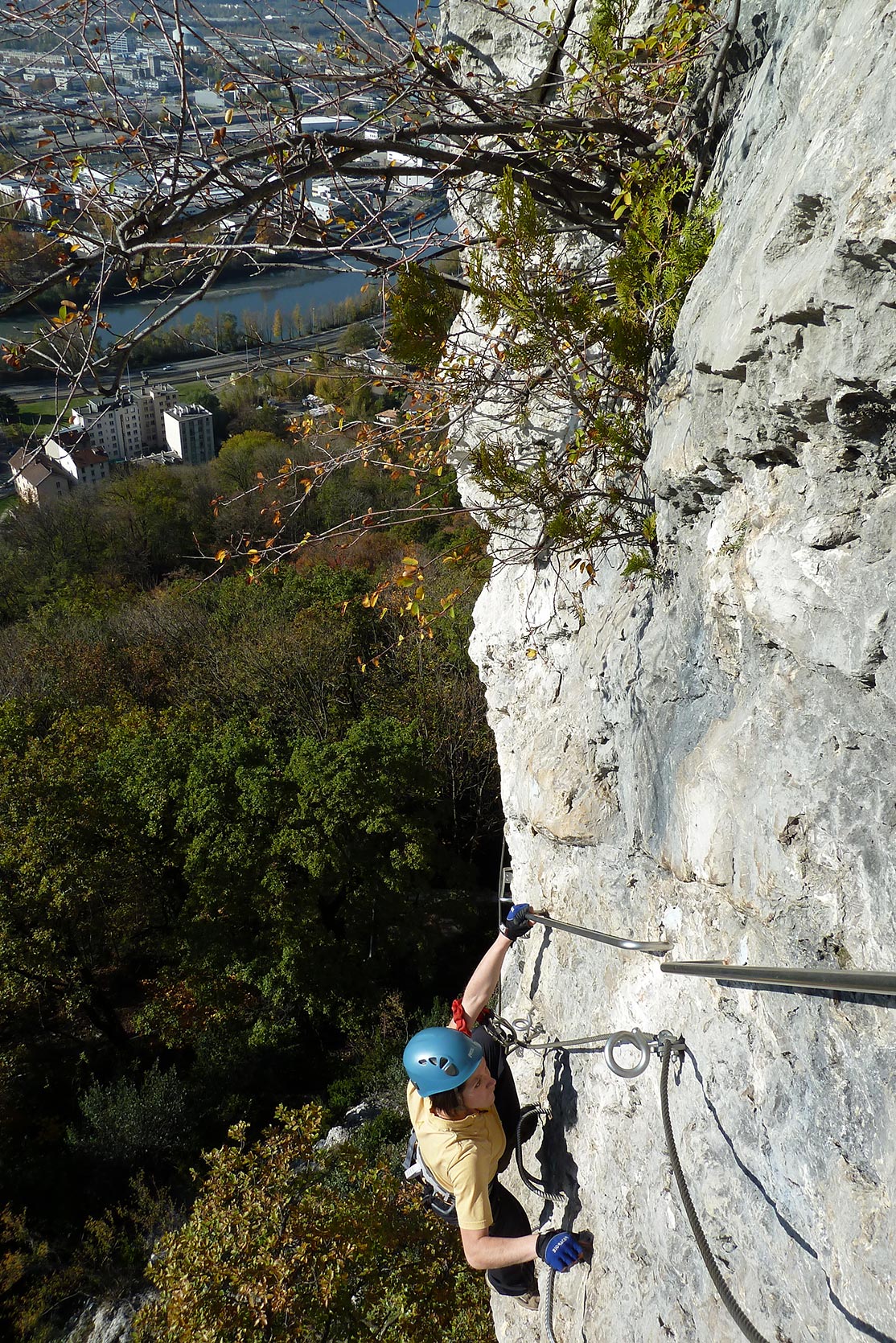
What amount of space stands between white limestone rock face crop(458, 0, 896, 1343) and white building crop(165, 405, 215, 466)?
3759 cm

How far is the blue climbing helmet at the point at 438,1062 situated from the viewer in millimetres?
Result: 3674

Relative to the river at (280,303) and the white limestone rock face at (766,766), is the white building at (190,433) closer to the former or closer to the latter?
the river at (280,303)

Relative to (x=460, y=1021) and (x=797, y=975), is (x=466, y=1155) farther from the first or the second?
(x=797, y=975)

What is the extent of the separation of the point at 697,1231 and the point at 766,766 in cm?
135

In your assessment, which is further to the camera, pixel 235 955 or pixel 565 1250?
pixel 235 955

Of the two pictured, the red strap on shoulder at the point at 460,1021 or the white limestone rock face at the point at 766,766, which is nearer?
the white limestone rock face at the point at 766,766

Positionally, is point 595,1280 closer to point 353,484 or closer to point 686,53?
point 686,53

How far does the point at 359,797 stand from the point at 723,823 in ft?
34.4

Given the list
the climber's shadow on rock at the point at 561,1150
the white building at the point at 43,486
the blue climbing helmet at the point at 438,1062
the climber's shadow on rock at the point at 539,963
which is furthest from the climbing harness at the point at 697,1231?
the white building at the point at 43,486

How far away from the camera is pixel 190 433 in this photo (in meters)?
38.6

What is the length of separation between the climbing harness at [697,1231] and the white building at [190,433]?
1508 inches

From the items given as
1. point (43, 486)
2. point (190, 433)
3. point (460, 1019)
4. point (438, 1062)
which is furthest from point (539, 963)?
point (190, 433)

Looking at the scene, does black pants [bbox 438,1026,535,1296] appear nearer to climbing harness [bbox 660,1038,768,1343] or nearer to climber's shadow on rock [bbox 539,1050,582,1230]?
climber's shadow on rock [bbox 539,1050,582,1230]

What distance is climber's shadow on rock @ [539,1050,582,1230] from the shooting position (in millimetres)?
3408
